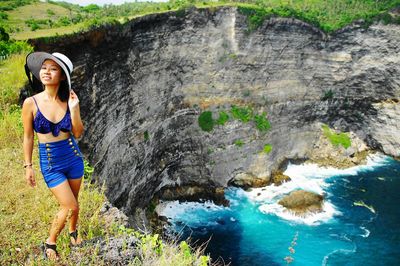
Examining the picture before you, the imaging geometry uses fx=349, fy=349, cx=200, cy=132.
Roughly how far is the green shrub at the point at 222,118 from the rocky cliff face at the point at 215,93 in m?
0.59

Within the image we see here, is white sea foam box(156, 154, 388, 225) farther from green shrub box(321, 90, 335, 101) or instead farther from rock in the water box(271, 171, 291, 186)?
green shrub box(321, 90, 335, 101)

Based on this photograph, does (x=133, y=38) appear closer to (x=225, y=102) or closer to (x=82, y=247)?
(x=225, y=102)

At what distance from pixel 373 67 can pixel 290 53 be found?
1218 cm

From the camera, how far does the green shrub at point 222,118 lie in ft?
138

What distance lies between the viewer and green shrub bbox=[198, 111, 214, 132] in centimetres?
4141

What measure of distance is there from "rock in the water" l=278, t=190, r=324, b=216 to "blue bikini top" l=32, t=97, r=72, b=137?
34.1m

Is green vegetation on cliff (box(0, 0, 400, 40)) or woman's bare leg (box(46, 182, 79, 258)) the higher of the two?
green vegetation on cliff (box(0, 0, 400, 40))

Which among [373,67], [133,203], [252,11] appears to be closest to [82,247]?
[133,203]

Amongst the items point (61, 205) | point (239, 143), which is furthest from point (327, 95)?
point (61, 205)

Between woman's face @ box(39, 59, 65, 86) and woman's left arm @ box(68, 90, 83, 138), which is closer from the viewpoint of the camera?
woman's face @ box(39, 59, 65, 86)

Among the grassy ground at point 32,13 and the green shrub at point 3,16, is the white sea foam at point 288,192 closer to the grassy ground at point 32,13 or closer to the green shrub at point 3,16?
the grassy ground at point 32,13

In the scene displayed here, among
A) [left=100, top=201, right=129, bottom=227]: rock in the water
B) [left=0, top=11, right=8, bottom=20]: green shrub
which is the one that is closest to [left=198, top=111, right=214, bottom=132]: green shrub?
[left=0, top=11, right=8, bottom=20]: green shrub

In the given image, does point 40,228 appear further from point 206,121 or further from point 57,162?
point 206,121

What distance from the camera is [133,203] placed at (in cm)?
3284
